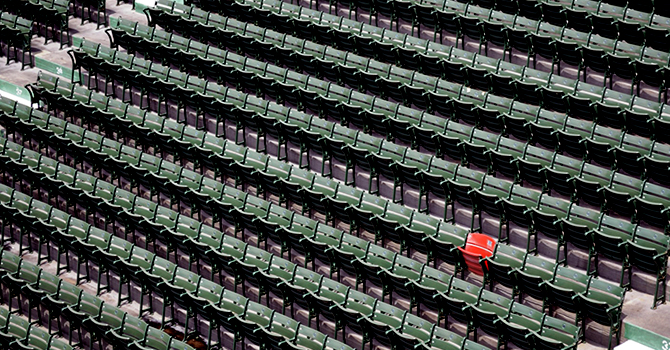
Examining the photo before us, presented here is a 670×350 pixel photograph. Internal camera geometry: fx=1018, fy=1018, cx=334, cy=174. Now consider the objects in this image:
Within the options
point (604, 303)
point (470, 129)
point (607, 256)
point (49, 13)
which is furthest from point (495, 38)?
→ point (49, 13)

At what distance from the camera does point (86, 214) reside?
483 inches

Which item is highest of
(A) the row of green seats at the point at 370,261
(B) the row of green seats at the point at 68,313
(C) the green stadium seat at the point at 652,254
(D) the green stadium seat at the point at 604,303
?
(C) the green stadium seat at the point at 652,254

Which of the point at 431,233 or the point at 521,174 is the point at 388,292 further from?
the point at 521,174

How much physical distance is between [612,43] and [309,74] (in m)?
3.89

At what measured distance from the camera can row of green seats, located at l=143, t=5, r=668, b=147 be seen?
11.3 metres

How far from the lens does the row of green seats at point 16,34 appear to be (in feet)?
51.2

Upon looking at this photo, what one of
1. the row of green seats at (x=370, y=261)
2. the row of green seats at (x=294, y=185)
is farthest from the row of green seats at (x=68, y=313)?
the row of green seats at (x=294, y=185)

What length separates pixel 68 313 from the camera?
10.5 meters

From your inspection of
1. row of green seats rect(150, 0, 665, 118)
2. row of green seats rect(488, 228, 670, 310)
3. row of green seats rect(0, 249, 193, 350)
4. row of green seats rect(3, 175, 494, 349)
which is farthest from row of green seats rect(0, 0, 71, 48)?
row of green seats rect(488, 228, 670, 310)

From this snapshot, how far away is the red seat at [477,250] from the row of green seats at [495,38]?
2605 mm

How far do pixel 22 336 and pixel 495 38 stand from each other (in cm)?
677

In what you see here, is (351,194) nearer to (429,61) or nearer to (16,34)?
(429,61)

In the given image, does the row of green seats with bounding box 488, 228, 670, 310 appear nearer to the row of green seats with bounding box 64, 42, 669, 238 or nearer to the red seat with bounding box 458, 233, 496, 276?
the red seat with bounding box 458, 233, 496, 276

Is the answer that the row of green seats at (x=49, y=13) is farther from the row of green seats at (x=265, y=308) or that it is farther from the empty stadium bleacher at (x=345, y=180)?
the row of green seats at (x=265, y=308)
